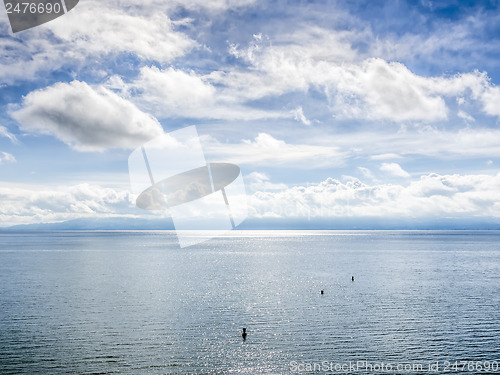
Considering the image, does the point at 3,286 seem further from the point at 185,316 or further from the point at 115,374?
the point at 115,374

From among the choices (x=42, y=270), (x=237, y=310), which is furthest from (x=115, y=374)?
(x=42, y=270)

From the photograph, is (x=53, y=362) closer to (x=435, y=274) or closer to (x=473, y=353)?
(x=473, y=353)

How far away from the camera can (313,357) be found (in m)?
42.0

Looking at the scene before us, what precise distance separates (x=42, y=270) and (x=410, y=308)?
98.8 metres

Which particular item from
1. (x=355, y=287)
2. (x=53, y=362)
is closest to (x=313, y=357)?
(x=53, y=362)

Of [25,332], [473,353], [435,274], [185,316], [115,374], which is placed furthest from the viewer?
[435,274]

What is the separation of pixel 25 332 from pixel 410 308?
186ft

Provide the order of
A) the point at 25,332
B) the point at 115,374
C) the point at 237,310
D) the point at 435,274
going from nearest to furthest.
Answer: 1. the point at 115,374
2. the point at 25,332
3. the point at 237,310
4. the point at 435,274

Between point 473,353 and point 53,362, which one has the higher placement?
point 53,362

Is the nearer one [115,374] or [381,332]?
[115,374]

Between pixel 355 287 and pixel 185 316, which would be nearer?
pixel 185 316

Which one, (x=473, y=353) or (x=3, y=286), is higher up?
(x=3, y=286)

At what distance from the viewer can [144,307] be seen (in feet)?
213

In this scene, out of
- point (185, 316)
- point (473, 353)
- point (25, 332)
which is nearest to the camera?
point (473, 353)
